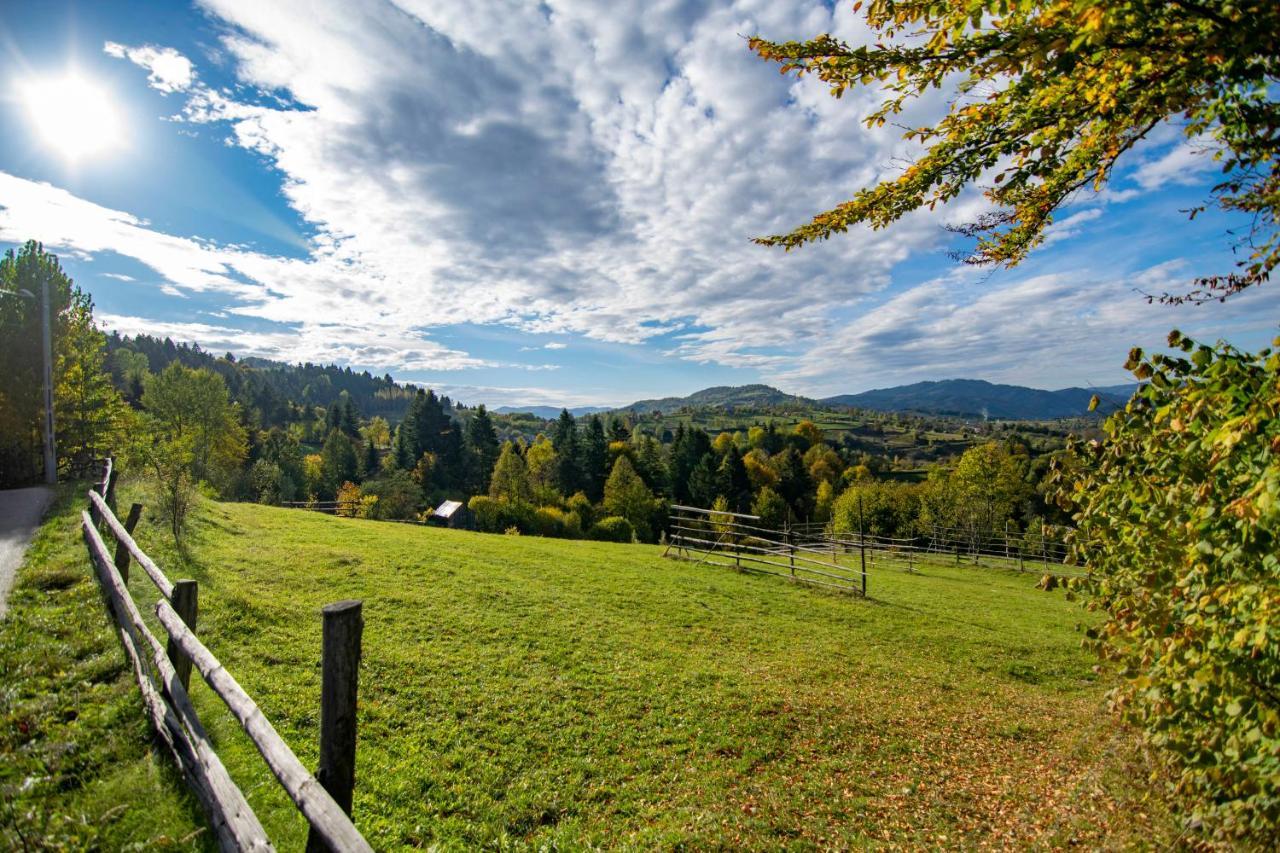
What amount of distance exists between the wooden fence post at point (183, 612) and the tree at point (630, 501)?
164 feet

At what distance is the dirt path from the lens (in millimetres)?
8477

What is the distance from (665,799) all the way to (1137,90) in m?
7.51

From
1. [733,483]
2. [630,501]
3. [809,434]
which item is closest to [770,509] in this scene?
[733,483]

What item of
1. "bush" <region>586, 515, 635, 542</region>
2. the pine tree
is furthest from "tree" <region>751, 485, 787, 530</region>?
"bush" <region>586, 515, 635, 542</region>

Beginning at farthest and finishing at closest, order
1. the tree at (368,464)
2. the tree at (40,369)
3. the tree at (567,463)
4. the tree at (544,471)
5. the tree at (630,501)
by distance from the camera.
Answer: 1. the tree at (368,464)
2. the tree at (567,463)
3. the tree at (544,471)
4. the tree at (630,501)
5. the tree at (40,369)

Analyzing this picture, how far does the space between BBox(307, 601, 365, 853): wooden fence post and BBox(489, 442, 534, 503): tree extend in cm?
5505

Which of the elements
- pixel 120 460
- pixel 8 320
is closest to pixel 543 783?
pixel 120 460

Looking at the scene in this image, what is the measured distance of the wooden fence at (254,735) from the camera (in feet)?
9.95

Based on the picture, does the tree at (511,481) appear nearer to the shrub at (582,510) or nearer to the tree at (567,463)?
the shrub at (582,510)

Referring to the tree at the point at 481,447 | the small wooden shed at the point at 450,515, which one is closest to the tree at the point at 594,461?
the tree at the point at 481,447

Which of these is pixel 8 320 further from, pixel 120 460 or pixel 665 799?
pixel 665 799

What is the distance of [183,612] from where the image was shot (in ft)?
17.2

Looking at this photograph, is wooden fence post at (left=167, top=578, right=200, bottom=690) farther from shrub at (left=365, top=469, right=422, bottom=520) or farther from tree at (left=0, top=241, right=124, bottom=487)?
shrub at (left=365, top=469, right=422, bottom=520)

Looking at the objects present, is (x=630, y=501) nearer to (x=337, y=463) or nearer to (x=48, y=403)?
(x=337, y=463)
